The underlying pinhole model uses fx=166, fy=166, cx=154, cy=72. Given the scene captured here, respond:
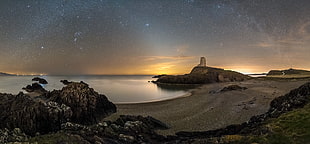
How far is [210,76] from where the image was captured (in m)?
84.2

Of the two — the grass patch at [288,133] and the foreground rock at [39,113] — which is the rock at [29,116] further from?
the grass patch at [288,133]

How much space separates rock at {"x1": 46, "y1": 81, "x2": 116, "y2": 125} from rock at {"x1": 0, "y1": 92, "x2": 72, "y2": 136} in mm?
3165

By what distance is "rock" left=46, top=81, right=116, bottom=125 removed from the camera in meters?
15.5

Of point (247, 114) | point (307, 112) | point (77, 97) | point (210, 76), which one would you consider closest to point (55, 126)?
point (77, 97)

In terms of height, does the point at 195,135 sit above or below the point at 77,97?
below

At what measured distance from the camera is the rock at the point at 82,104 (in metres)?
15.5

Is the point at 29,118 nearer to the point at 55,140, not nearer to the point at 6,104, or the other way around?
the point at 6,104

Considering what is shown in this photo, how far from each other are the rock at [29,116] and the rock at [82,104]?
10.4ft

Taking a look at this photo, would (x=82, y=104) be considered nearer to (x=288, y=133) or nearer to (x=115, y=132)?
(x=115, y=132)

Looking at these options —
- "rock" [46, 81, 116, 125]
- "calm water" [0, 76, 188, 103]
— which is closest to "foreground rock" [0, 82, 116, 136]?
"rock" [46, 81, 116, 125]

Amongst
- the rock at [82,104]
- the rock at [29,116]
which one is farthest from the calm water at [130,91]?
the rock at [29,116]

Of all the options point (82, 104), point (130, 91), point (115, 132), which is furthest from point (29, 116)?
point (130, 91)

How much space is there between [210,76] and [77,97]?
3016 inches

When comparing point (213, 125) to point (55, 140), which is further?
point (213, 125)
